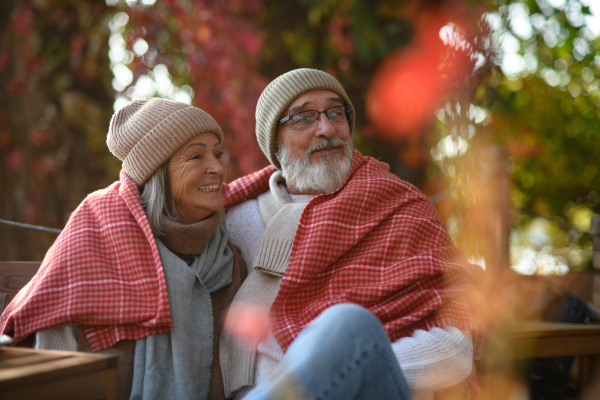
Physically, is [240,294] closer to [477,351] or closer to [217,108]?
[477,351]

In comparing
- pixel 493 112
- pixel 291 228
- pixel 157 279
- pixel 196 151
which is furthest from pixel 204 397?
pixel 493 112

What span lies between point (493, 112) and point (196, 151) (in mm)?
3506

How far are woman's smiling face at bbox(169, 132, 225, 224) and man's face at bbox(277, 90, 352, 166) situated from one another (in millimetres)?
449

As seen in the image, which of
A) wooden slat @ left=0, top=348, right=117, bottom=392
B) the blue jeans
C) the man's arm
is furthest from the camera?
the man's arm

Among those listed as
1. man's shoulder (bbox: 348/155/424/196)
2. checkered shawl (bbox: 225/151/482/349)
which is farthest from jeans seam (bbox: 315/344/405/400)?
man's shoulder (bbox: 348/155/424/196)

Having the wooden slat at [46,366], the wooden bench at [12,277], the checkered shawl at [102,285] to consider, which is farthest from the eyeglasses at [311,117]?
the wooden slat at [46,366]

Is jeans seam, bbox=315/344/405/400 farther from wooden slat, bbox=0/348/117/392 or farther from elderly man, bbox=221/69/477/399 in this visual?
wooden slat, bbox=0/348/117/392

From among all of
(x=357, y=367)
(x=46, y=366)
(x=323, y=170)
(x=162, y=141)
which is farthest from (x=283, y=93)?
(x=46, y=366)

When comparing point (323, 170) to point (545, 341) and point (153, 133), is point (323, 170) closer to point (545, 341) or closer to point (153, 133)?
point (153, 133)

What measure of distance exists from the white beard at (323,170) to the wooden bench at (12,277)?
128cm

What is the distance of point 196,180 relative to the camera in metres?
2.54

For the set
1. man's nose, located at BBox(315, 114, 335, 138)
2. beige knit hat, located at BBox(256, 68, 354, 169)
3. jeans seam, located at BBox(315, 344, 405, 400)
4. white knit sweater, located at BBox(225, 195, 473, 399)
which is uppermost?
beige knit hat, located at BBox(256, 68, 354, 169)

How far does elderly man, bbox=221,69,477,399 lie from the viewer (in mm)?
2229

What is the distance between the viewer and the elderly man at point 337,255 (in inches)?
87.7
